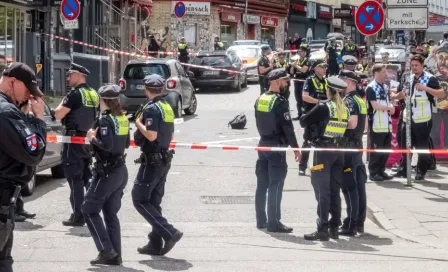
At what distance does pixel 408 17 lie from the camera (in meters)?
14.7

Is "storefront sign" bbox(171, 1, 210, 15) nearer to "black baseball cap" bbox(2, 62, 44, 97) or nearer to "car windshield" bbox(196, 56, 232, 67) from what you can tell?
"car windshield" bbox(196, 56, 232, 67)

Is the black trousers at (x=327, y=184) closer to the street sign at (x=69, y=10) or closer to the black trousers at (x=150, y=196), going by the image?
the black trousers at (x=150, y=196)

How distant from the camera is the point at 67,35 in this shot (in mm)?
34594

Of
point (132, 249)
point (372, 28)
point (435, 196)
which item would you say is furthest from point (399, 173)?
point (132, 249)

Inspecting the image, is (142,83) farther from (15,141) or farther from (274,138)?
(15,141)

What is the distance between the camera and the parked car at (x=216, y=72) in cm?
3431

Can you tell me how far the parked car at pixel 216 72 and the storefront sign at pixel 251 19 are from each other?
929 inches

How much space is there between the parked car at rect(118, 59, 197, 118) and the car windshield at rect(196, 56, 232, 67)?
347 inches

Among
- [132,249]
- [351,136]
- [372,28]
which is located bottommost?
[132,249]

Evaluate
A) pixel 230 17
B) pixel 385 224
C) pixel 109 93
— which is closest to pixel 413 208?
pixel 385 224

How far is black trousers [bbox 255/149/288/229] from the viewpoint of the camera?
10.9 meters

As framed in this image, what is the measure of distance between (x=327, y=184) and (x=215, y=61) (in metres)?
24.4

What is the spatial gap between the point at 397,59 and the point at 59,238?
2565 centimetres

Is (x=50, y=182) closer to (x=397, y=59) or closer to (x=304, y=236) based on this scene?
(x=304, y=236)
